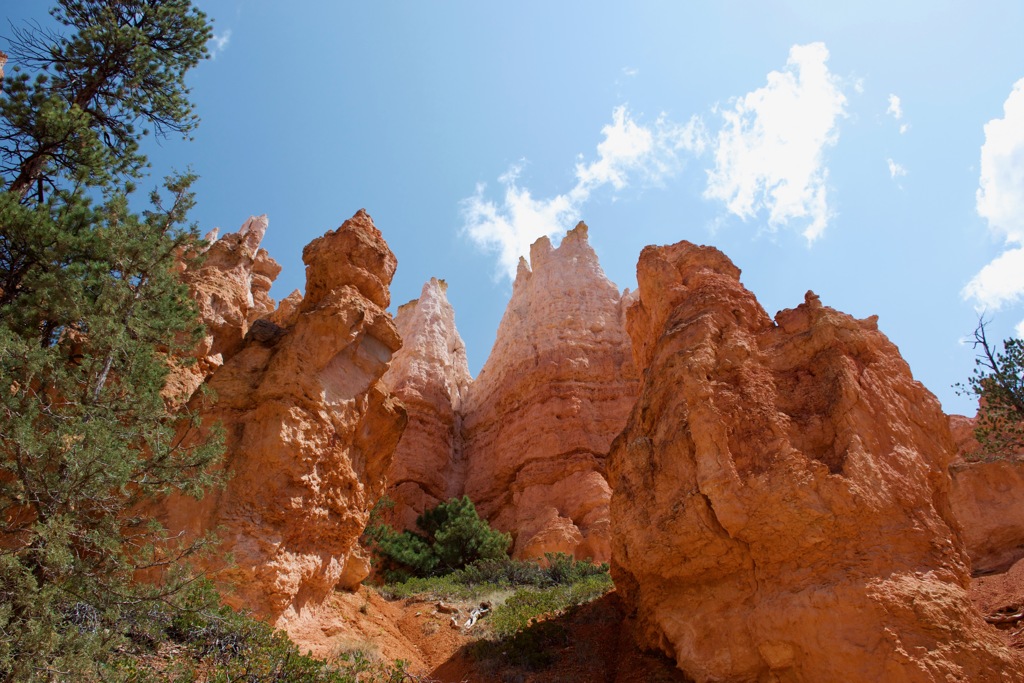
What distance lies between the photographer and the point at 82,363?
728 centimetres

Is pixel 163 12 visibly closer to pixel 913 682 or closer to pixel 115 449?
pixel 115 449

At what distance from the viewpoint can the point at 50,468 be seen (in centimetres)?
653

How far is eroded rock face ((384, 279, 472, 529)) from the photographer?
89.9ft

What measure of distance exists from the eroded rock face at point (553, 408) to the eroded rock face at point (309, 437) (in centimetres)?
1069

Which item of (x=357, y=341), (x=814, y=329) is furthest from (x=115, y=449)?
(x=814, y=329)

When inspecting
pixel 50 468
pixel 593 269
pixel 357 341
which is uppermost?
pixel 593 269

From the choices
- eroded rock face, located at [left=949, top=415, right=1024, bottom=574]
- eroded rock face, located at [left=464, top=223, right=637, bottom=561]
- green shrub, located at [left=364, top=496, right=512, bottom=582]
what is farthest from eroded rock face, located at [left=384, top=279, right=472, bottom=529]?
eroded rock face, located at [left=949, top=415, right=1024, bottom=574]

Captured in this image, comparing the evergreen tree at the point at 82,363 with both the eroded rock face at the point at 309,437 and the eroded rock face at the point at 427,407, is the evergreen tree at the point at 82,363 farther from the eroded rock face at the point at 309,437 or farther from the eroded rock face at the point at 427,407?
the eroded rock face at the point at 427,407

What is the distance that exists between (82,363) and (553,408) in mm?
22077

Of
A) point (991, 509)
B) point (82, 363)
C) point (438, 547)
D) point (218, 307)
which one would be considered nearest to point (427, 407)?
point (438, 547)

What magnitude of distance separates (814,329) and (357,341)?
8154 millimetres

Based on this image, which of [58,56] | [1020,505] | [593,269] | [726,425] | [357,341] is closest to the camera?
[726,425]

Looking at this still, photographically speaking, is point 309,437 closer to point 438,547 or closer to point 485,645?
point 485,645

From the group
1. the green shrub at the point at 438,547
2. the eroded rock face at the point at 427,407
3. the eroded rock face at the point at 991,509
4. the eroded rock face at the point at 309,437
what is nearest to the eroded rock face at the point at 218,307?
the eroded rock face at the point at 309,437
